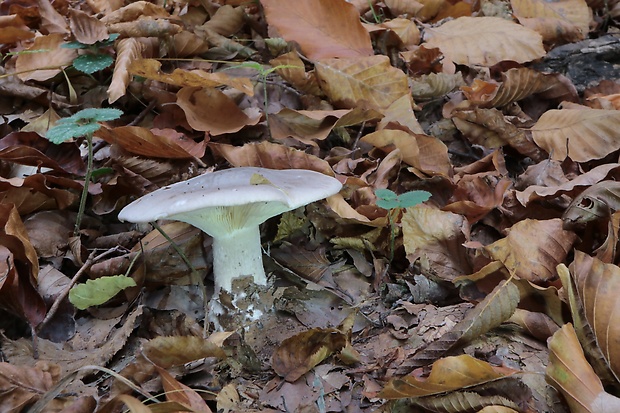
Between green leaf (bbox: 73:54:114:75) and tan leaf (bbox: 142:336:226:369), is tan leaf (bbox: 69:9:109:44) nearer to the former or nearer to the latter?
green leaf (bbox: 73:54:114:75)

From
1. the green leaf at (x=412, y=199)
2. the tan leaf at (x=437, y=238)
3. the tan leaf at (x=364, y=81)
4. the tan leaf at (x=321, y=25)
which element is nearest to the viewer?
the green leaf at (x=412, y=199)

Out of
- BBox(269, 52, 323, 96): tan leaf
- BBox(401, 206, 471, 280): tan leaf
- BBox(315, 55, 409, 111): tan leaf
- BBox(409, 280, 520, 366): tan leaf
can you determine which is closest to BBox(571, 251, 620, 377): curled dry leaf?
BBox(409, 280, 520, 366): tan leaf

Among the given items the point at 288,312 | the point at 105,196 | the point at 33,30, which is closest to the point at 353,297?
the point at 288,312

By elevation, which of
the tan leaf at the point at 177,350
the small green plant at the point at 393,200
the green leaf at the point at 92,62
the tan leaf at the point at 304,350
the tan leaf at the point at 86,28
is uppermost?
the tan leaf at the point at 86,28

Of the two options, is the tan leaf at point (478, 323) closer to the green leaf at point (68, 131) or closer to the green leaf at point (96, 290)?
the green leaf at point (96, 290)

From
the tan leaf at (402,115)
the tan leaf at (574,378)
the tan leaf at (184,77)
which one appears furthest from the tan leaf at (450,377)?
the tan leaf at (184,77)

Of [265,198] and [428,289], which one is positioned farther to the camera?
[428,289]

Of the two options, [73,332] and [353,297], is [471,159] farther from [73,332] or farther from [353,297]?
[73,332]
